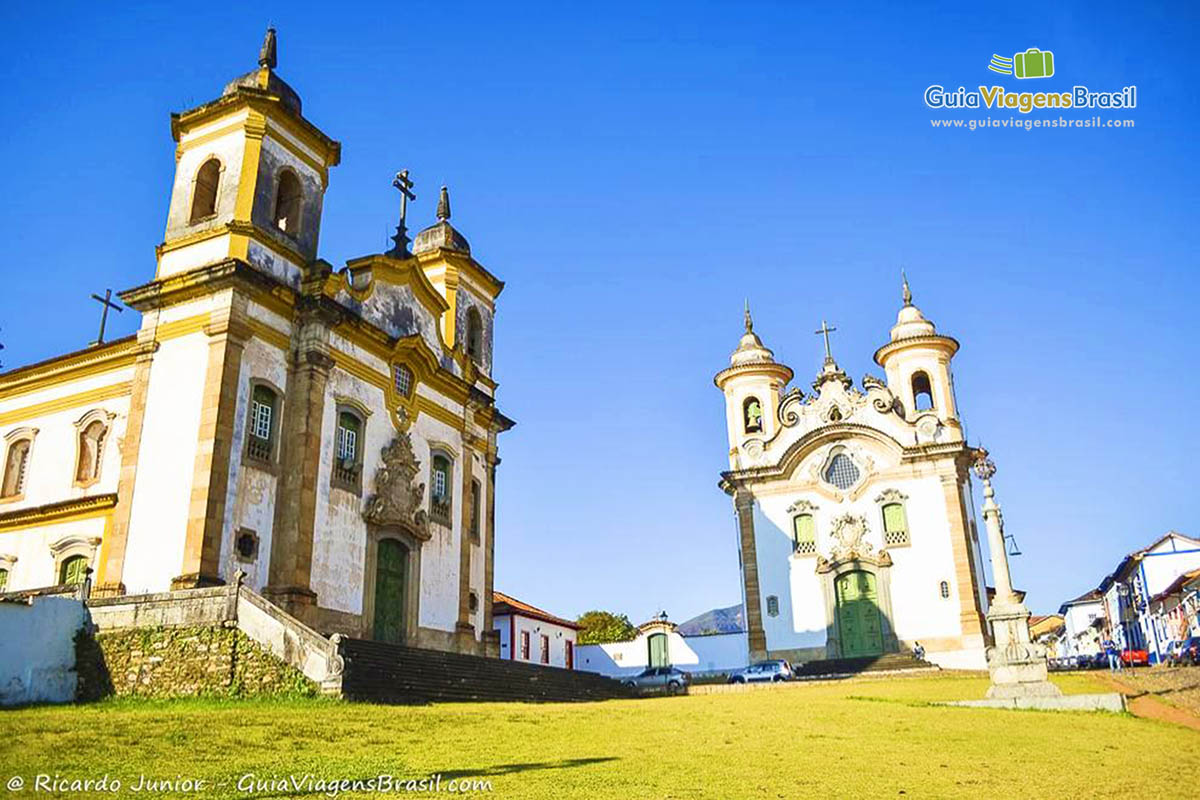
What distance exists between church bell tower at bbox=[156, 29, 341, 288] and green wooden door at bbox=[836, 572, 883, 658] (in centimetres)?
2283

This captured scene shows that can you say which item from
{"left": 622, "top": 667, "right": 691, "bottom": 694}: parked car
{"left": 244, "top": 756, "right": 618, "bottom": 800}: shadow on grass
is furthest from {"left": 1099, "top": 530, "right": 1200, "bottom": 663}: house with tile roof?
{"left": 244, "top": 756, "right": 618, "bottom": 800}: shadow on grass

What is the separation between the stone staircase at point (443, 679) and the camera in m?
15.4

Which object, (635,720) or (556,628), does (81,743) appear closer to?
(635,720)

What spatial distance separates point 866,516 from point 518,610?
45.0 feet

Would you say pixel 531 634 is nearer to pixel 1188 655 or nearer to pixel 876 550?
pixel 876 550

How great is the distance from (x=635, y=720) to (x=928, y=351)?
26.9 meters

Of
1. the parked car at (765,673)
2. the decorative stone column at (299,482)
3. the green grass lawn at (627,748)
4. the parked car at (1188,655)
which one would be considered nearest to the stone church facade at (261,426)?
the decorative stone column at (299,482)

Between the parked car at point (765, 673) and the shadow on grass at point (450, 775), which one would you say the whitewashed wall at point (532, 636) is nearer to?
the parked car at point (765, 673)

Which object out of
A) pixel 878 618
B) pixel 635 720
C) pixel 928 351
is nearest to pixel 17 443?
pixel 635 720

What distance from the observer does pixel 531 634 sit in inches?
1464

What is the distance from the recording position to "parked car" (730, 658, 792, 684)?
29.6m

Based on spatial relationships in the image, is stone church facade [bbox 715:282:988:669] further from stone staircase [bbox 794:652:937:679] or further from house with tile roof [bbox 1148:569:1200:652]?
house with tile roof [bbox 1148:569:1200:652]

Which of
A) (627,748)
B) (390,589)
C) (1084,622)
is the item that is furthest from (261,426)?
(1084,622)

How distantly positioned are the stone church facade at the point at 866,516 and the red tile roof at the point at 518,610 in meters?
8.46
